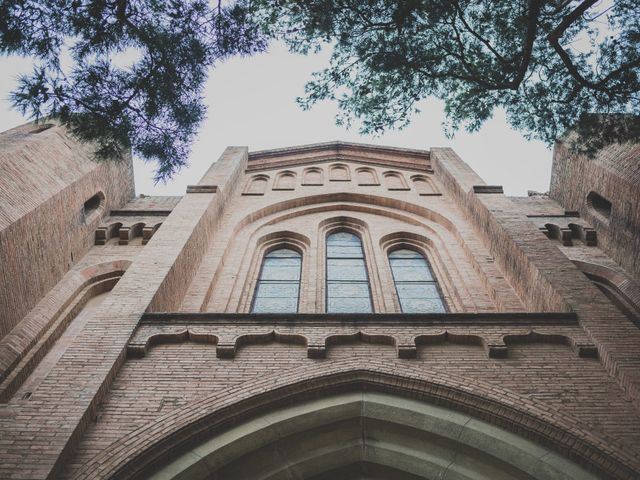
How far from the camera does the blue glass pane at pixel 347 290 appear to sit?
27.3 feet

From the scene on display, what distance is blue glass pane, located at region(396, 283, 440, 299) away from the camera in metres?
8.46

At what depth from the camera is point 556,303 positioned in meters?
6.45

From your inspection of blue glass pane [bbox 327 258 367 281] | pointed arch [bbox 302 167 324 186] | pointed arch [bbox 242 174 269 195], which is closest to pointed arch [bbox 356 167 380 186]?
pointed arch [bbox 302 167 324 186]

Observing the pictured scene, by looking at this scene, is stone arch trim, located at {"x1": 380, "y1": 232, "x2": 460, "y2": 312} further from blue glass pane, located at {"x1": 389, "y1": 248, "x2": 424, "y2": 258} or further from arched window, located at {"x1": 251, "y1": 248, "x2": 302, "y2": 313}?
arched window, located at {"x1": 251, "y1": 248, "x2": 302, "y2": 313}

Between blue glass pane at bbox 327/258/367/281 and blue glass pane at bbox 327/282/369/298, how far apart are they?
251mm

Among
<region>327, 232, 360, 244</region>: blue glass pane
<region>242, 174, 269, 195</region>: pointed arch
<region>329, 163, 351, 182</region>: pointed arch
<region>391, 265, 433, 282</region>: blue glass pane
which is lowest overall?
<region>391, 265, 433, 282</region>: blue glass pane

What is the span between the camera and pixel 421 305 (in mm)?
8141

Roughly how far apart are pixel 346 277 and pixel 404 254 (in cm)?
189

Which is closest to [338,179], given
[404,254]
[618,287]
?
[404,254]

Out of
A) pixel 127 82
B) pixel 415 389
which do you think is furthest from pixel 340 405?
pixel 127 82

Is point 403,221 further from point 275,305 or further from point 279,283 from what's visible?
point 275,305

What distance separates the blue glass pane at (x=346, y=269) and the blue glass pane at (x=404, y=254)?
0.90 m

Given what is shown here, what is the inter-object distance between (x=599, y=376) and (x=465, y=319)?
56.2 inches

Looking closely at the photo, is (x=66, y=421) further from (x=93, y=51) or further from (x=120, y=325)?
(x=93, y=51)
